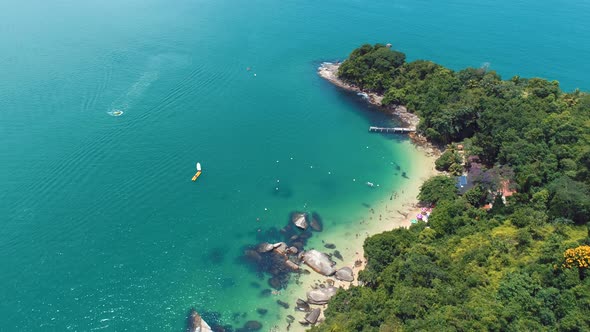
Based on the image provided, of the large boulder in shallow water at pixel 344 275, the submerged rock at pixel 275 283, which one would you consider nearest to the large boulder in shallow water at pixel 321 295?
the large boulder in shallow water at pixel 344 275

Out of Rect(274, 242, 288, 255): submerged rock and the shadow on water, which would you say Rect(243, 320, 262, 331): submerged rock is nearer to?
the shadow on water

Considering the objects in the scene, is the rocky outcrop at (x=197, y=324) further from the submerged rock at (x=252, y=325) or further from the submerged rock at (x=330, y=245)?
the submerged rock at (x=330, y=245)

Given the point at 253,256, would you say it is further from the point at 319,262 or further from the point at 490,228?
the point at 490,228

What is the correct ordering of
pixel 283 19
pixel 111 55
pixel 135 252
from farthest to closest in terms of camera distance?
1. pixel 283 19
2. pixel 111 55
3. pixel 135 252

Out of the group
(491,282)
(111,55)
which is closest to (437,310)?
(491,282)

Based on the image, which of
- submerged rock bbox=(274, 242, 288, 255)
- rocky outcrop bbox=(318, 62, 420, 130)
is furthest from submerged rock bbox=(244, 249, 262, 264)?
rocky outcrop bbox=(318, 62, 420, 130)

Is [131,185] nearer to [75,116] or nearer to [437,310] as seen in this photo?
[75,116]
